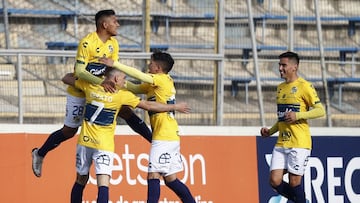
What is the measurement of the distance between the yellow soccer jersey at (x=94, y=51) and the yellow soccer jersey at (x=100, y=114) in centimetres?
27

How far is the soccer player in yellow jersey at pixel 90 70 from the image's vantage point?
11.6m

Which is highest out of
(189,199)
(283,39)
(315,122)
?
(283,39)

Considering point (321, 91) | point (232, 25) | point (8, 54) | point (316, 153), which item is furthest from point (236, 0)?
point (8, 54)

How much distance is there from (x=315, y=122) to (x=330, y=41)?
8.79ft

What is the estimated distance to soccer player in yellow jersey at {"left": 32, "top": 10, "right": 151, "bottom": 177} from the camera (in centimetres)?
1162

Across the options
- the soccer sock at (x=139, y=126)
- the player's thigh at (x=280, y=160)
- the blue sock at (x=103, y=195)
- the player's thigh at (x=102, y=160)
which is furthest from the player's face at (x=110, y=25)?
the player's thigh at (x=280, y=160)

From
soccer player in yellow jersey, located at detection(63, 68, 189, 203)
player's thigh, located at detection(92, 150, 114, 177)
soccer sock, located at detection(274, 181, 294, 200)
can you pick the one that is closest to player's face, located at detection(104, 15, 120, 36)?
soccer player in yellow jersey, located at detection(63, 68, 189, 203)

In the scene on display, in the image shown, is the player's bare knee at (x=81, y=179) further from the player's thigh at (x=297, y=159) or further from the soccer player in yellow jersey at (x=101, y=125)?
the player's thigh at (x=297, y=159)

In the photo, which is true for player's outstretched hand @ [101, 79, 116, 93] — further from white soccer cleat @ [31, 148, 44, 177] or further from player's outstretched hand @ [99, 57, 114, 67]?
white soccer cleat @ [31, 148, 44, 177]

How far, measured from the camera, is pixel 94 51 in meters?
11.7

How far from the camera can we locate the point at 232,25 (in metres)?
16.2

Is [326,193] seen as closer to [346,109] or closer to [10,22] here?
[346,109]

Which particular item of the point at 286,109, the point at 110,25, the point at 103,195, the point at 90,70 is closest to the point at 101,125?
the point at 90,70

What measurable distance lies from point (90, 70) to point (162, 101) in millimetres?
1021
